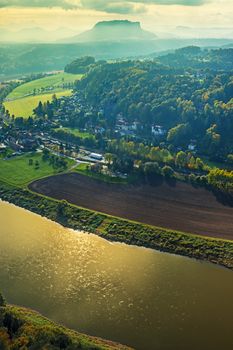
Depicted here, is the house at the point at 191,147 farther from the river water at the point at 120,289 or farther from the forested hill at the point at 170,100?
the river water at the point at 120,289

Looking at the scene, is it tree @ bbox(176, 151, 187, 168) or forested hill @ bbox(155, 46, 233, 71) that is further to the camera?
forested hill @ bbox(155, 46, 233, 71)

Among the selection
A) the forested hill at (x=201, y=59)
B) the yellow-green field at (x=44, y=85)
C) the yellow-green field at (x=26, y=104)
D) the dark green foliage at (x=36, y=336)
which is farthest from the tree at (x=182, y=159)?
the forested hill at (x=201, y=59)

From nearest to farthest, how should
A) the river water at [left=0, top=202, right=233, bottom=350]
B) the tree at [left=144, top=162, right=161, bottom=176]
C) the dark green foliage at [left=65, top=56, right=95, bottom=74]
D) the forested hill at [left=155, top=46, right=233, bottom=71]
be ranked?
the river water at [left=0, top=202, right=233, bottom=350] < the tree at [left=144, top=162, right=161, bottom=176] < the forested hill at [left=155, top=46, right=233, bottom=71] < the dark green foliage at [left=65, top=56, right=95, bottom=74]

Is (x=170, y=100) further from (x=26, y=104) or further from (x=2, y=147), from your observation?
(x=26, y=104)

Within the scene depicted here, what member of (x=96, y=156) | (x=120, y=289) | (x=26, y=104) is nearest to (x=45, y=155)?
(x=96, y=156)

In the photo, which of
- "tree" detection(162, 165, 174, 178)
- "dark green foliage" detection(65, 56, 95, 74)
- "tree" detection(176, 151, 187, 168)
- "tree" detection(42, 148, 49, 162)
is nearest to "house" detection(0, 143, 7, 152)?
"tree" detection(42, 148, 49, 162)

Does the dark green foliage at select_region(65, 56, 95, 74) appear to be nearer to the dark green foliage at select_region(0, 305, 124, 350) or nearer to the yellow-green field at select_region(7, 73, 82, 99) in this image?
the yellow-green field at select_region(7, 73, 82, 99)

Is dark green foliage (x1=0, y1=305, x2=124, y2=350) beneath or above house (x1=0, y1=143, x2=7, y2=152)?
above
